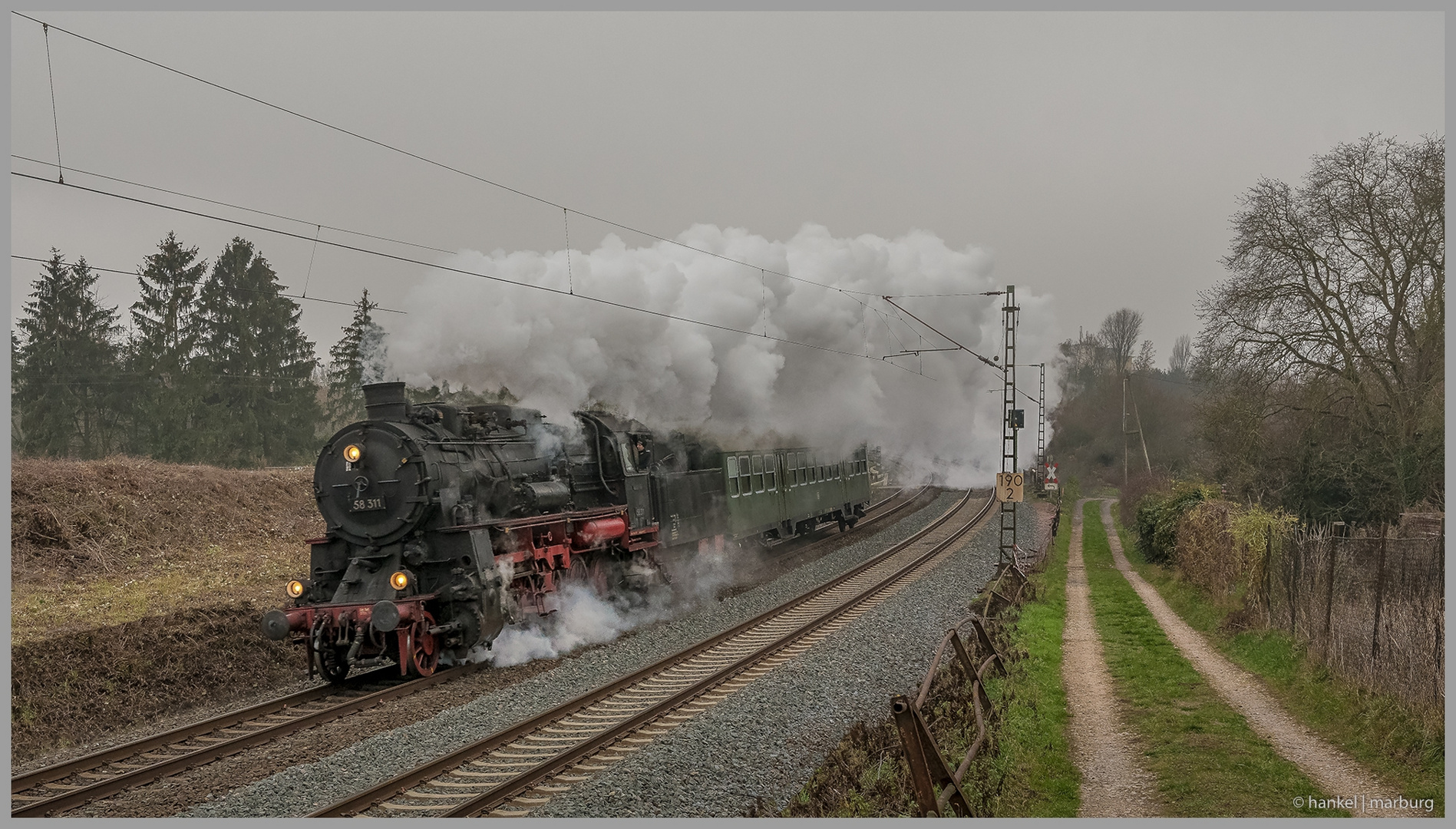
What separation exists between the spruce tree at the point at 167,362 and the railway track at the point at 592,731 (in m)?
21.8

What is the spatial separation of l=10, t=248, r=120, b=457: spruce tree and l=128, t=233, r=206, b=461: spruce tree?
915 mm

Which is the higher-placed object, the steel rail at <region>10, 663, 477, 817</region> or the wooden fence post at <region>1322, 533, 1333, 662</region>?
the wooden fence post at <region>1322, 533, 1333, 662</region>

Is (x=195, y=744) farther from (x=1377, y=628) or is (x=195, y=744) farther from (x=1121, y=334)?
(x=1121, y=334)

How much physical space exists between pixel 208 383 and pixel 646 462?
19761mm

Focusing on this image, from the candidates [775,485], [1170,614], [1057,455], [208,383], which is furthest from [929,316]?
[1057,455]

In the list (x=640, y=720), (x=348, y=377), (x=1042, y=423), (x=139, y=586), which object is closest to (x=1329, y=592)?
(x=640, y=720)

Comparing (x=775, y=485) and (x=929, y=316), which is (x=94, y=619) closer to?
(x=775, y=485)

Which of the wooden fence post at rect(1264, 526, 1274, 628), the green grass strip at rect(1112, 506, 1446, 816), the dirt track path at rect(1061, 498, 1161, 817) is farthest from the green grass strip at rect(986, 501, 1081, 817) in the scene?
the wooden fence post at rect(1264, 526, 1274, 628)

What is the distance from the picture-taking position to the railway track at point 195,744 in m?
7.92

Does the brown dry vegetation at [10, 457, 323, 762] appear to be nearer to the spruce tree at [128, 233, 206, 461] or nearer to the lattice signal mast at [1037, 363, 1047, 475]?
the spruce tree at [128, 233, 206, 461]

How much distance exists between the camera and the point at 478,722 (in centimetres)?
973

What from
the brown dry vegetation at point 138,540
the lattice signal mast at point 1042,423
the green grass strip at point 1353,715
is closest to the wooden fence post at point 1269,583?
the green grass strip at point 1353,715

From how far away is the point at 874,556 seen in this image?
958 inches

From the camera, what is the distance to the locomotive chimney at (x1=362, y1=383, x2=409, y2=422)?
12617mm
